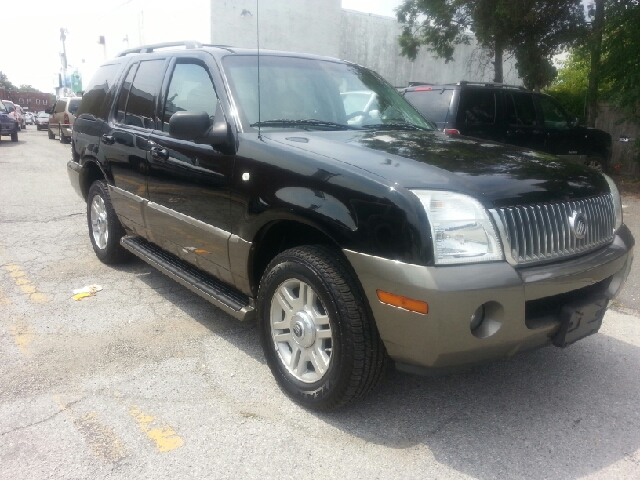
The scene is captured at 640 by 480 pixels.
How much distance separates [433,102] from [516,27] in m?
6.76

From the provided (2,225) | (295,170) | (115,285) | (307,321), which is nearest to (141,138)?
(115,285)

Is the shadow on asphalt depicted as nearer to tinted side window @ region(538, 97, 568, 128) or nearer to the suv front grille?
the suv front grille

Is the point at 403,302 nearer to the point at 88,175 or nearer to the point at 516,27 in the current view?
the point at 88,175

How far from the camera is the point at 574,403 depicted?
3232mm

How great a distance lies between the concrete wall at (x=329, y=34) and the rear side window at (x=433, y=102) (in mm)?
11490

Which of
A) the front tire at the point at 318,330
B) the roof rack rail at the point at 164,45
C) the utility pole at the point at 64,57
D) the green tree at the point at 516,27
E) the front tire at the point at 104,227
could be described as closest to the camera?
the front tire at the point at 318,330

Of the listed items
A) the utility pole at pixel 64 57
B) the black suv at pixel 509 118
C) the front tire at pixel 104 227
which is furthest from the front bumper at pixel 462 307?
the utility pole at pixel 64 57

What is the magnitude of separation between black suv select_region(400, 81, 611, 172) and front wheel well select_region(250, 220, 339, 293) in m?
5.00

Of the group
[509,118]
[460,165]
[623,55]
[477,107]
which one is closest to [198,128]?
[460,165]

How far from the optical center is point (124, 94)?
5.00 meters

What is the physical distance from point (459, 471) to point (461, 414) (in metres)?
0.50

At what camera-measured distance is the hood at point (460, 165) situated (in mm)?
2699

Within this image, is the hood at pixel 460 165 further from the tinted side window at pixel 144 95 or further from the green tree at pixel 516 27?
the green tree at pixel 516 27

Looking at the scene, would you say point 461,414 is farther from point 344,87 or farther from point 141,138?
point 141,138
